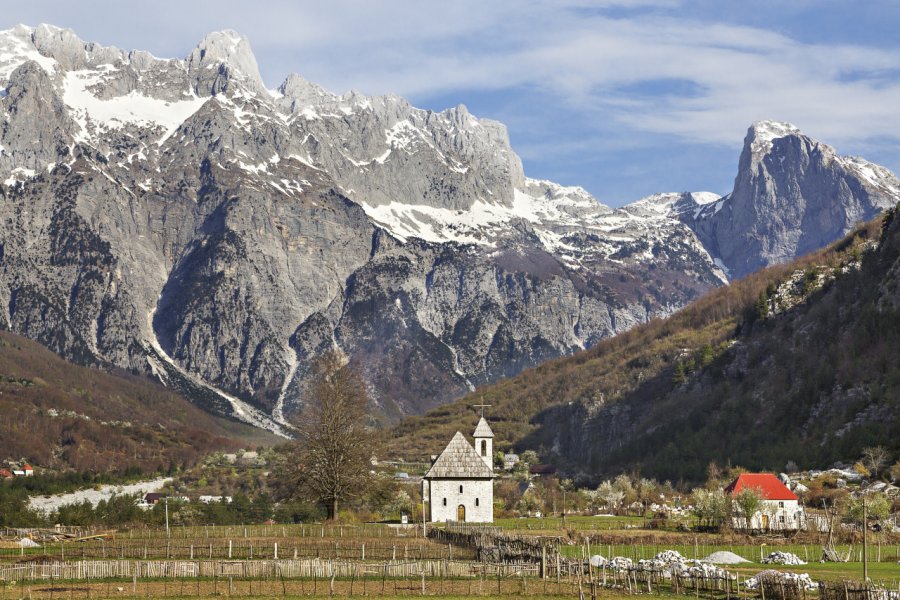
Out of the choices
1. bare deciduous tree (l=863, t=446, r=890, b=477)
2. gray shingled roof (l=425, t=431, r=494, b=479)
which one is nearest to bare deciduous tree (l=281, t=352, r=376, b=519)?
gray shingled roof (l=425, t=431, r=494, b=479)

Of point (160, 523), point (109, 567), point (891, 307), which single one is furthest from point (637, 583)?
point (891, 307)

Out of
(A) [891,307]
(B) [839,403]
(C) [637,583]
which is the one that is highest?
(A) [891,307]

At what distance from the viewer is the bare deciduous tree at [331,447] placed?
112188 mm

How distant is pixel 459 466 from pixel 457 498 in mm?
3073

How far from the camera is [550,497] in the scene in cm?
17138

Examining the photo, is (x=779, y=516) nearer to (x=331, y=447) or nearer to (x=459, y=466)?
(x=459, y=466)

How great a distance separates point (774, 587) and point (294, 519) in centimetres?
8236

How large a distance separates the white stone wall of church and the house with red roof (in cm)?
2349

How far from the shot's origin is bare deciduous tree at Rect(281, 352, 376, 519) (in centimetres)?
11219

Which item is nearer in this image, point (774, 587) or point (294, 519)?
point (774, 587)

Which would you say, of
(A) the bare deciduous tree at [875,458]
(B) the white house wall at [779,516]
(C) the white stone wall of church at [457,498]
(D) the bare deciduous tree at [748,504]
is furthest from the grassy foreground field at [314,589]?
(A) the bare deciduous tree at [875,458]

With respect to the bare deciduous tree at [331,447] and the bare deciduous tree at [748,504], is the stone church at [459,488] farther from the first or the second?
the bare deciduous tree at [748,504]

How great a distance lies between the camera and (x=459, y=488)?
123 metres

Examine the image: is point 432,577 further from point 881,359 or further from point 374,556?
point 881,359
